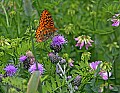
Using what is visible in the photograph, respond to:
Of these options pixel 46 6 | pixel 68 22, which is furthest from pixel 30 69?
pixel 68 22

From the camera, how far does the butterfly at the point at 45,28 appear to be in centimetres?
143

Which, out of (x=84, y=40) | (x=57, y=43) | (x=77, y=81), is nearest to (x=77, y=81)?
(x=77, y=81)

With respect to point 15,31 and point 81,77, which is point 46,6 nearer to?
point 15,31

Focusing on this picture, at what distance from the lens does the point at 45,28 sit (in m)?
1.44

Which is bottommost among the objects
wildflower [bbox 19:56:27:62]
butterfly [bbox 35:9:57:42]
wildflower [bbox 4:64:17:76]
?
wildflower [bbox 4:64:17:76]

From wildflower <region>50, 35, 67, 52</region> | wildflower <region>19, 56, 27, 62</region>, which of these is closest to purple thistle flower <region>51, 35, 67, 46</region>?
wildflower <region>50, 35, 67, 52</region>

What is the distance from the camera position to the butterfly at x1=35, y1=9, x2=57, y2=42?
1432 millimetres

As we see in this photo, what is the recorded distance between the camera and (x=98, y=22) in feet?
7.27

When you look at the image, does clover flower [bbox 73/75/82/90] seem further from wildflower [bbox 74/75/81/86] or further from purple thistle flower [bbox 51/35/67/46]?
purple thistle flower [bbox 51/35/67/46]

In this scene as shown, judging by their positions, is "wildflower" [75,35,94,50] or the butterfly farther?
"wildflower" [75,35,94,50]

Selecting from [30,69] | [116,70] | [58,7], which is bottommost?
[116,70]

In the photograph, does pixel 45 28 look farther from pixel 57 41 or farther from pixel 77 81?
pixel 77 81

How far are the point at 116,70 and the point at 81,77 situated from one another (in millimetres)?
676

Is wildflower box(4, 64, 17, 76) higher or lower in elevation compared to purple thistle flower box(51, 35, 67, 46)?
lower
